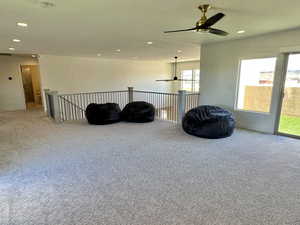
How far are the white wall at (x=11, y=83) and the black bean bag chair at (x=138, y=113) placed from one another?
241 inches

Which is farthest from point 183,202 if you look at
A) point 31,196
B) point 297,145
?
point 297,145

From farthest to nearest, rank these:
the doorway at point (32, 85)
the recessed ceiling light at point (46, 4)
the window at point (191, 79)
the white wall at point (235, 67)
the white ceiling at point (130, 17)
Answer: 1. the window at point (191, 79)
2. the doorway at point (32, 85)
3. the white wall at point (235, 67)
4. the white ceiling at point (130, 17)
5. the recessed ceiling light at point (46, 4)

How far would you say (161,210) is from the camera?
2.03m

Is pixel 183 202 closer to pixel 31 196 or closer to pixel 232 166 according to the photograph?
pixel 232 166

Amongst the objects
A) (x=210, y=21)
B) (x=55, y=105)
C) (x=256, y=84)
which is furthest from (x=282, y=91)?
(x=55, y=105)

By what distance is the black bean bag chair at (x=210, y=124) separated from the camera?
4.35 metres

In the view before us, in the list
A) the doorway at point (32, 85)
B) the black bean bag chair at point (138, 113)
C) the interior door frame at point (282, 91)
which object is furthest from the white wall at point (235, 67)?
the doorway at point (32, 85)

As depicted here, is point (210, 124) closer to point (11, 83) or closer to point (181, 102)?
point (181, 102)

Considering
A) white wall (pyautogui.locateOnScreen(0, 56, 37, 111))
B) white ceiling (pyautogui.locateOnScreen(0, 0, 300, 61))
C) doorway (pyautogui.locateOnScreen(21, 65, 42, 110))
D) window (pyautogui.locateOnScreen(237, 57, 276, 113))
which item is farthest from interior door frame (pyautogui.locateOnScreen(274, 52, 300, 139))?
doorway (pyautogui.locateOnScreen(21, 65, 42, 110))

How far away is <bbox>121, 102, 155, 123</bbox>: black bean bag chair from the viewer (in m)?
6.02

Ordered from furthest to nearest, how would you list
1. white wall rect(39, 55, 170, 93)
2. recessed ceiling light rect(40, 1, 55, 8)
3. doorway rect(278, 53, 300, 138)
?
white wall rect(39, 55, 170, 93) < doorway rect(278, 53, 300, 138) < recessed ceiling light rect(40, 1, 55, 8)

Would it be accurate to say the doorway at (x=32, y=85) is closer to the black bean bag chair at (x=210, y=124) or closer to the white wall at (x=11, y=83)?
the white wall at (x=11, y=83)

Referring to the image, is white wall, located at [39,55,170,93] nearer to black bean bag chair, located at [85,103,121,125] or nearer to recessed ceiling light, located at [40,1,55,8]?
black bean bag chair, located at [85,103,121,125]

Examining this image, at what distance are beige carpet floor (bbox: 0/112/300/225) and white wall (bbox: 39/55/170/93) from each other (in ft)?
14.4
